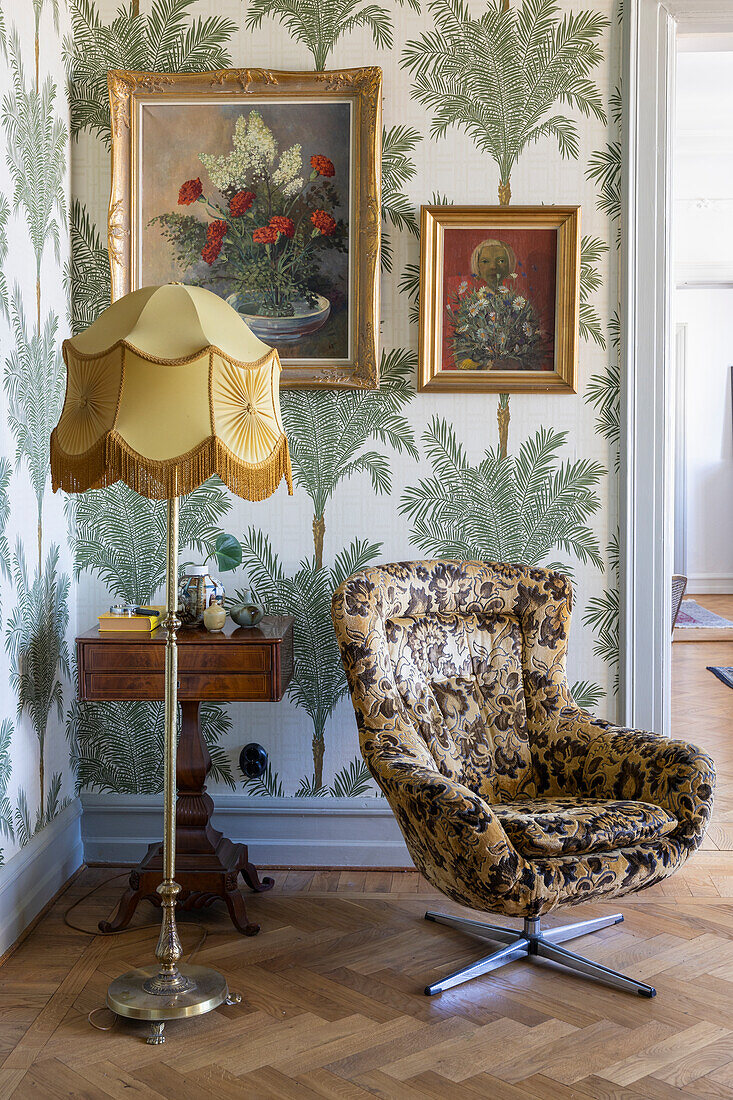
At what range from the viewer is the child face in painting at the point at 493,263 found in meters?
3.09

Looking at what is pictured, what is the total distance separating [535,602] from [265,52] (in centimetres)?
191

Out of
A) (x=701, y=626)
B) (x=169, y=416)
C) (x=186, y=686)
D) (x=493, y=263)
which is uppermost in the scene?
(x=493, y=263)

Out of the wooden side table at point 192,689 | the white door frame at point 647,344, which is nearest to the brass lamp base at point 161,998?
the wooden side table at point 192,689

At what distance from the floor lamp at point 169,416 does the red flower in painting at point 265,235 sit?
0.99 m

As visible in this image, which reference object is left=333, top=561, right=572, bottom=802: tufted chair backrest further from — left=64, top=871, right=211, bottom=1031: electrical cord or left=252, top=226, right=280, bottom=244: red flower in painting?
left=252, top=226, right=280, bottom=244: red flower in painting

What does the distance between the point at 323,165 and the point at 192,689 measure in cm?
166

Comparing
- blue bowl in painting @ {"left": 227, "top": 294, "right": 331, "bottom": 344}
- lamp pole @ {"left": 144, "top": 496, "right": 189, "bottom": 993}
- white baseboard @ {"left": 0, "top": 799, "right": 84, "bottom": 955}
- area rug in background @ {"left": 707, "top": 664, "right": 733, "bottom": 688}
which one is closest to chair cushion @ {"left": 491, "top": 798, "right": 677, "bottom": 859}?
lamp pole @ {"left": 144, "top": 496, "right": 189, "bottom": 993}

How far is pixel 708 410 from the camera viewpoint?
886 centimetres

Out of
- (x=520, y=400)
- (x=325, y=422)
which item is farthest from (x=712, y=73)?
(x=325, y=422)

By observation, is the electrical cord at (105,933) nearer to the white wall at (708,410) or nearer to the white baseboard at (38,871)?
the white baseboard at (38,871)

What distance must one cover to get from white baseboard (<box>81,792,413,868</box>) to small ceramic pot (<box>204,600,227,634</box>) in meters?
0.69

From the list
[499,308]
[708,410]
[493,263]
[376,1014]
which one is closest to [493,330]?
[499,308]

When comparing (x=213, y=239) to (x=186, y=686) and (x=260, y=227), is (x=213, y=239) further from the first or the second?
(x=186, y=686)

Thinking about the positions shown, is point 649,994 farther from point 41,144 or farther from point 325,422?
point 41,144
